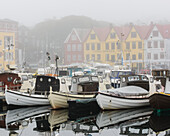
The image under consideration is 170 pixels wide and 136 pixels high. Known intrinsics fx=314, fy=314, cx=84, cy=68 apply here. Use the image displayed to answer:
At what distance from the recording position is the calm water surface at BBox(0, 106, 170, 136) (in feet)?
59.2

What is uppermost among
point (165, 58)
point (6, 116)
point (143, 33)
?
point (143, 33)

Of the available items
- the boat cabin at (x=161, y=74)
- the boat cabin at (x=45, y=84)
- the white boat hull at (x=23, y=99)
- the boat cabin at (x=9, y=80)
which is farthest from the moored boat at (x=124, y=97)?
the boat cabin at (x=9, y=80)

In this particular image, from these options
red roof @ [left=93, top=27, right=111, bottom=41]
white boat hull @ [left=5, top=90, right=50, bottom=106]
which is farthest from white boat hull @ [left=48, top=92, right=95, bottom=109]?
red roof @ [left=93, top=27, right=111, bottom=41]

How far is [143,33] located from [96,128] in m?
57.2

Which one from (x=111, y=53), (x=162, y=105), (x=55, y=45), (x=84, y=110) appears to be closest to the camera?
(x=162, y=105)

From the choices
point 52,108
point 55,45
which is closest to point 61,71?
point 52,108

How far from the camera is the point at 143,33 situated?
7356 centimetres

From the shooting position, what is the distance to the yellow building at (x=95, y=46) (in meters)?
75.6

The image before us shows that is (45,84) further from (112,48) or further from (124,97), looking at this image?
(112,48)

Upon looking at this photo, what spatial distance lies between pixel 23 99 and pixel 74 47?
51755 millimetres

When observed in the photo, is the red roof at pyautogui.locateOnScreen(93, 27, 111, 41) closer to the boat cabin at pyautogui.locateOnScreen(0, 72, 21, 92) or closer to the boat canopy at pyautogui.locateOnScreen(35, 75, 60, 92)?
the boat cabin at pyautogui.locateOnScreen(0, 72, 21, 92)

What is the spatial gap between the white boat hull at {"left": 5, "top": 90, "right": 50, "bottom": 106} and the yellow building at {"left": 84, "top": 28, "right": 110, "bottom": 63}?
48.3m

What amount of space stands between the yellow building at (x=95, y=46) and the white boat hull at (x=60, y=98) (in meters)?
49.2

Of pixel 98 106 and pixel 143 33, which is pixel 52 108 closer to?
pixel 98 106
